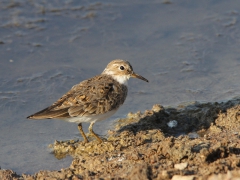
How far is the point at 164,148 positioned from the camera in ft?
20.2

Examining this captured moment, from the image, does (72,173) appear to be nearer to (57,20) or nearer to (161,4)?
(57,20)

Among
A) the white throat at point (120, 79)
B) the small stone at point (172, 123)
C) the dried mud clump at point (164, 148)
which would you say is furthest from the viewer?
the white throat at point (120, 79)

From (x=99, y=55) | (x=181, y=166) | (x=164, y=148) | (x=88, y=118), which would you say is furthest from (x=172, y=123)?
(x=99, y=55)

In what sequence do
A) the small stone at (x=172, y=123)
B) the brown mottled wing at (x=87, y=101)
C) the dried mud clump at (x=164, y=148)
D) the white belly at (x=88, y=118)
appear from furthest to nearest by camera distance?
1. the small stone at (x=172, y=123)
2. the white belly at (x=88, y=118)
3. the brown mottled wing at (x=87, y=101)
4. the dried mud clump at (x=164, y=148)

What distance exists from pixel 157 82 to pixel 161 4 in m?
3.14

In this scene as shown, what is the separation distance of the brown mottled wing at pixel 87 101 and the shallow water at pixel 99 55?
0.67m

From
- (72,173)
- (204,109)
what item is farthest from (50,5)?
(72,173)

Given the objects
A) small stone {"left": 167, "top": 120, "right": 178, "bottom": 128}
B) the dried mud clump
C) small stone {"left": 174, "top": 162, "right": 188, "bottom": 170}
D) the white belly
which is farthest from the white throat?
small stone {"left": 174, "top": 162, "right": 188, "bottom": 170}

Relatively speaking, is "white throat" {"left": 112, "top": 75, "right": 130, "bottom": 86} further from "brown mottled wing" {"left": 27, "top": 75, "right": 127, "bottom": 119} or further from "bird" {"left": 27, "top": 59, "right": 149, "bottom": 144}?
"brown mottled wing" {"left": 27, "top": 75, "right": 127, "bottom": 119}

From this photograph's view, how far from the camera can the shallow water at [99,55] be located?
27.0 feet

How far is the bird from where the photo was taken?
7.31 m

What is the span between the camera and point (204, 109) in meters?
8.30

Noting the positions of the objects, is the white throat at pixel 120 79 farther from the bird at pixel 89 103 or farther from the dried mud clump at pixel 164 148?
the dried mud clump at pixel 164 148

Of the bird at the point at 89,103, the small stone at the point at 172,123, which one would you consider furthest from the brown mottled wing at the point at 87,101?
the small stone at the point at 172,123
